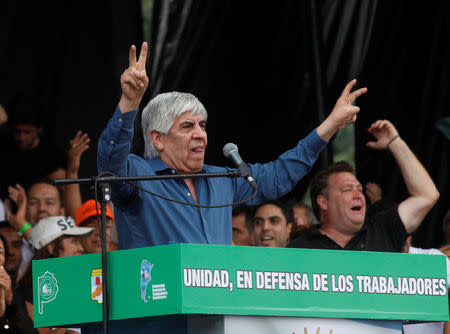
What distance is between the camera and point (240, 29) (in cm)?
809

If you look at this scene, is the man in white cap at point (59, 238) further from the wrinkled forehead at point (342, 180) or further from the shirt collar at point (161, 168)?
the shirt collar at point (161, 168)

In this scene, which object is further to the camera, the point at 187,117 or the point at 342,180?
the point at 342,180

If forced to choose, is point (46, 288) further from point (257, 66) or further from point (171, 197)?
point (257, 66)

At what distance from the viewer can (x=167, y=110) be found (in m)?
4.36

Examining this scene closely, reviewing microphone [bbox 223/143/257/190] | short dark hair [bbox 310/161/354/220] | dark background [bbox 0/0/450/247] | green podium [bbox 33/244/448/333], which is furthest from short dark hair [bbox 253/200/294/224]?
green podium [bbox 33/244/448/333]

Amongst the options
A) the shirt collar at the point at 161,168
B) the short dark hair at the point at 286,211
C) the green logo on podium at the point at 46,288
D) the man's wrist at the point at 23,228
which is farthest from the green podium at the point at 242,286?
the short dark hair at the point at 286,211

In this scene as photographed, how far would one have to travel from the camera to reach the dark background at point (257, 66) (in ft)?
25.8

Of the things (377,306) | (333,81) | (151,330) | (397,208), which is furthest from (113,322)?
(333,81)

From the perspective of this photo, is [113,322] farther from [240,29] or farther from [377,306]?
[240,29]

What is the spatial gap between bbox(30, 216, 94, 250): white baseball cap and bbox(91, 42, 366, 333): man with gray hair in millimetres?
2198

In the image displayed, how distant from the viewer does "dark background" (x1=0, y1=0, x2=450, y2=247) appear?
7859 millimetres

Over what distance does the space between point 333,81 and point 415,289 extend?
457 cm

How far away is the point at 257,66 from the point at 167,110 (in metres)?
3.87

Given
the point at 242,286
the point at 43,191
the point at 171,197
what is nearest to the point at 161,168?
the point at 171,197
